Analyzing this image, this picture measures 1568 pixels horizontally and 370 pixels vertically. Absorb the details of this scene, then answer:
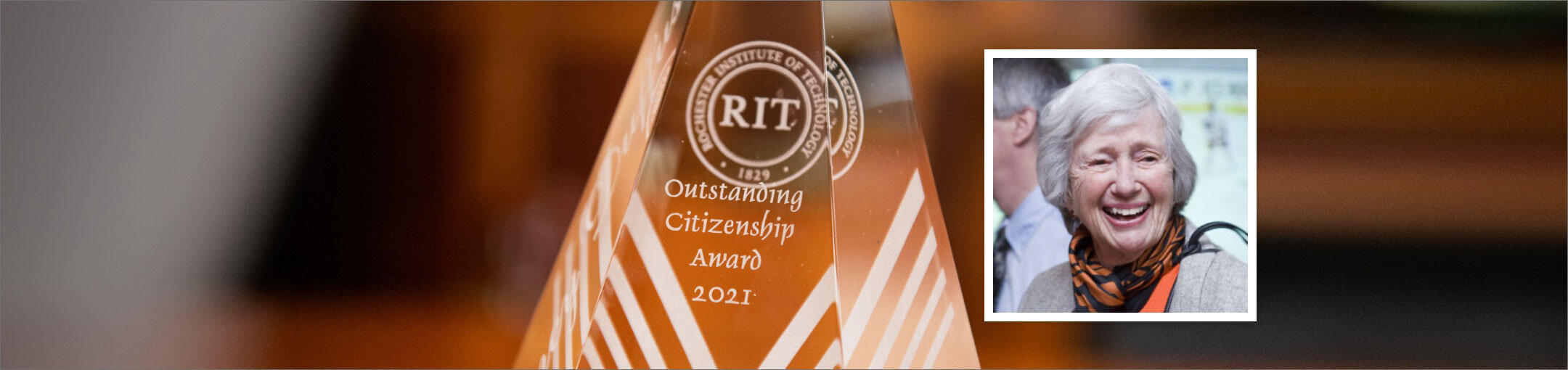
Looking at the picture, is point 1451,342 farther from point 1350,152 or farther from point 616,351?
point 616,351

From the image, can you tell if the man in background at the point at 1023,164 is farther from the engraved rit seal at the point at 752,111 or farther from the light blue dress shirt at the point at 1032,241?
the engraved rit seal at the point at 752,111

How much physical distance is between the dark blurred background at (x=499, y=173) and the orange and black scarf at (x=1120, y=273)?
0.12ft

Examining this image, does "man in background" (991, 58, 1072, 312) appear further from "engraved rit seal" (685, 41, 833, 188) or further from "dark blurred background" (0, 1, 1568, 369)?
"engraved rit seal" (685, 41, 833, 188)

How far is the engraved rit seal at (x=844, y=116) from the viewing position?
0.87 metres

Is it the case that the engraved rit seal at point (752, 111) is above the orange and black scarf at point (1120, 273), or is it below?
above

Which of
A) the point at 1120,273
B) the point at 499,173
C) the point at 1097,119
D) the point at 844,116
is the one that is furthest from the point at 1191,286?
the point at 499,173

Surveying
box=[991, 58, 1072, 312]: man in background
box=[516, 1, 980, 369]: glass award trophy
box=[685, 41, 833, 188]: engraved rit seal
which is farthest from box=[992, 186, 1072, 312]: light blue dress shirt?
box=[685, 41, 833, 188]: engraved rit seal

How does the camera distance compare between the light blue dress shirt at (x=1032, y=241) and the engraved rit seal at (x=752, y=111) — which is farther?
the light blue dress shirt at (x=1032, y=241)

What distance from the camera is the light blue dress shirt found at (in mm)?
947

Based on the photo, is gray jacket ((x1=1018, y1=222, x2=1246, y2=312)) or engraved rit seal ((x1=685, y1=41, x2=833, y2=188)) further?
gray jacket ((x1=1018, y1=222, x2=1246, y2=312))

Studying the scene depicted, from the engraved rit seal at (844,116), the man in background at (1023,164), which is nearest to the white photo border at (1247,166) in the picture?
the man in background at (1023,164)

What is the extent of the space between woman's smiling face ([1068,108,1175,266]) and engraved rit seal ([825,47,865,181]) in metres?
0.23

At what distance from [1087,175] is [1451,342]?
1.54ft

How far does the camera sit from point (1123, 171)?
0.93 meters
